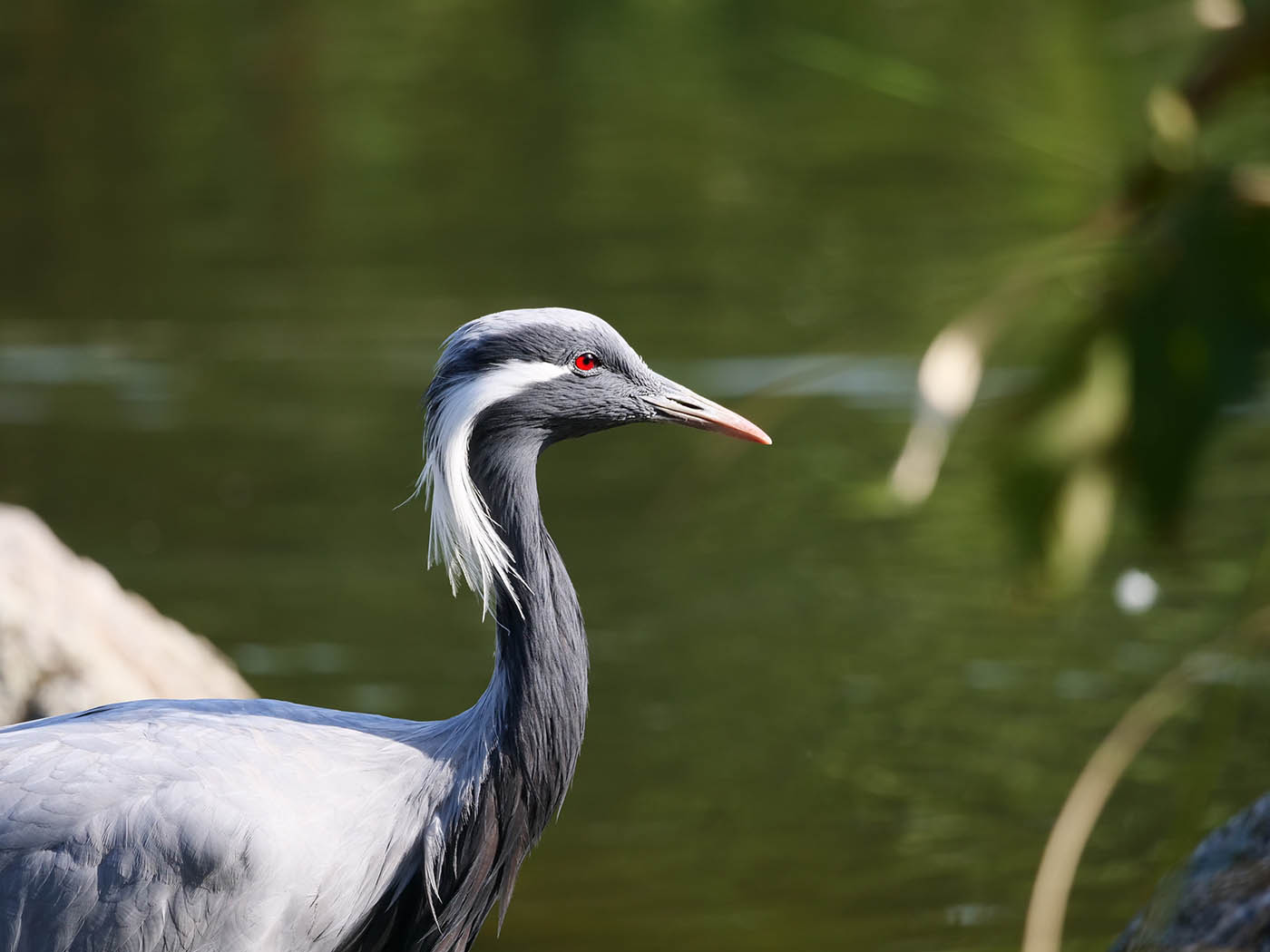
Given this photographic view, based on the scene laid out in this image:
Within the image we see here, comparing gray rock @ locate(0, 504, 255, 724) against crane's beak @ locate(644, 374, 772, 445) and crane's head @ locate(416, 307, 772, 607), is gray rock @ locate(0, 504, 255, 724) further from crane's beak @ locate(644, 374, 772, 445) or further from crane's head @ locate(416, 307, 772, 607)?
crane's beak @ locate(644, 374, 772, 445)

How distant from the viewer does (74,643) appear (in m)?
5.49

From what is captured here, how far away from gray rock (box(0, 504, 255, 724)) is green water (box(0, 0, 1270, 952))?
4.89 ft

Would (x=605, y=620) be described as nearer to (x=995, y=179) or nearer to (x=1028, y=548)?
(x=1028, y=548)

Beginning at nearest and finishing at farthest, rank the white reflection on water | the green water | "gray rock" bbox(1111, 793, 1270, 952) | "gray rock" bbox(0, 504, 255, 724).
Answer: the green water, "gray rock" bbox(1111, 793, 1270, 952), "gray rock" bbox(0, 504, 255, 724), the white reflection on water

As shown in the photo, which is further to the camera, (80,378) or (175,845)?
(80,378)

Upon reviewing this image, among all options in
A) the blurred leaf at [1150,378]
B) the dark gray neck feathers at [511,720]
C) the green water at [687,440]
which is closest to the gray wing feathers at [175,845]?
the dark gray neck feathers at [511,720]

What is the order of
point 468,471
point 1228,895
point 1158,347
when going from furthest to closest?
point 468,471, point 1228,895, point 1158,347

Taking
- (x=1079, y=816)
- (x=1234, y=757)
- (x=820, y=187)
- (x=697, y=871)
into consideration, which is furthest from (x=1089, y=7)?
(x=820, y=187)

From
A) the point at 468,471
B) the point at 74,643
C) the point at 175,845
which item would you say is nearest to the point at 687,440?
the point at 74,643

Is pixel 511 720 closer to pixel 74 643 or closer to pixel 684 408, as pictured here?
pixel 684 408

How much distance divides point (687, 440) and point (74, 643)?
6886 millimetres

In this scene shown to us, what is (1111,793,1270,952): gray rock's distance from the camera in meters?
3.11

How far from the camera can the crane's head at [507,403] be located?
3.75m

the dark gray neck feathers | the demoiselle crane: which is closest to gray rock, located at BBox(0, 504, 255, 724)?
the demoiselle crane
